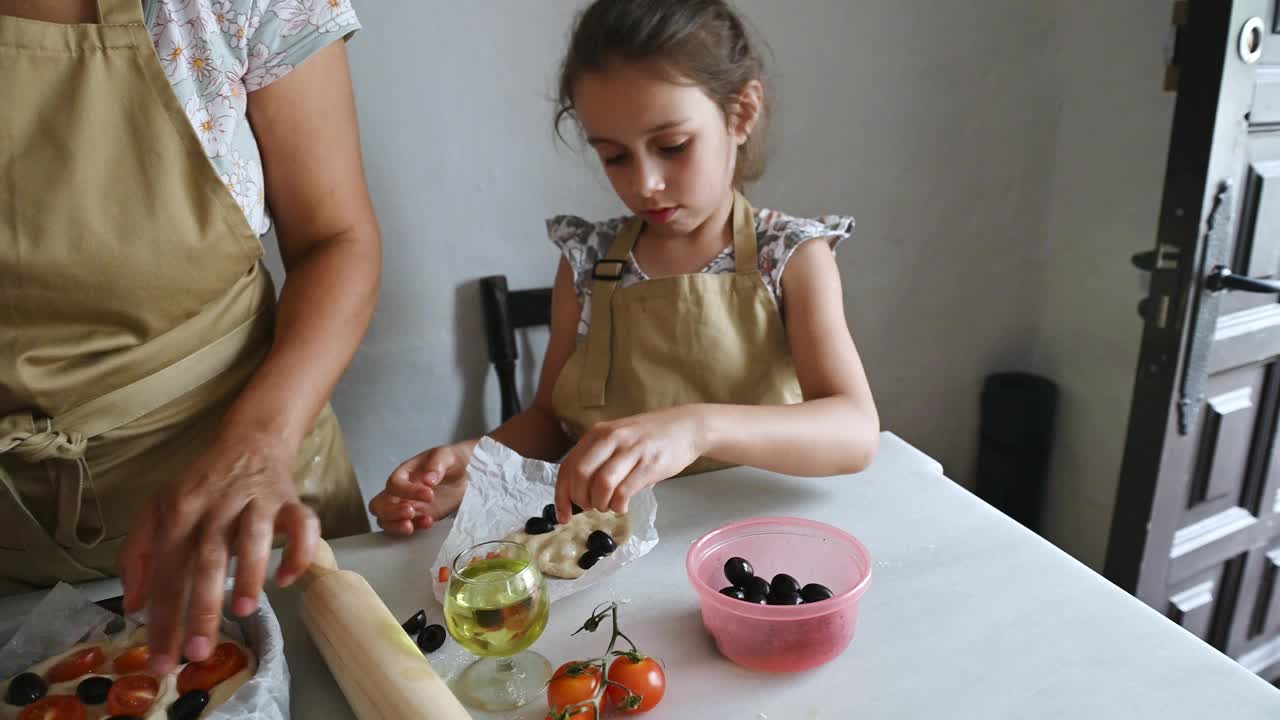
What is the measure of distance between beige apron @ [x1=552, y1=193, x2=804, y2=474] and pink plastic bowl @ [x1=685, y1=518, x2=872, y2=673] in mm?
356

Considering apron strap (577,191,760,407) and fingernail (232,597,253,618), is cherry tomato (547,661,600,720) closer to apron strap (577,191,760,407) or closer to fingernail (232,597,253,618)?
fingernail (232,597,253,618)

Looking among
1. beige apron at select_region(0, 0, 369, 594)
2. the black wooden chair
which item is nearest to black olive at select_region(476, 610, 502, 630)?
beige apron at select_region(0, 0, 369, 594)

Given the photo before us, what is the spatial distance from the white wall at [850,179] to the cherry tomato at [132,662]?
945 millimetres

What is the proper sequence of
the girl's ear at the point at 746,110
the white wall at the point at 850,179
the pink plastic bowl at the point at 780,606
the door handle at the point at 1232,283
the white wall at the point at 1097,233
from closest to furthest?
the pink plastic bowl at the point at 780,606, the girl's ear at the point at 746,110, the door handle at the point at 1232,283, the white wall at the point at 850,179, the white wall at the point at 1097,233

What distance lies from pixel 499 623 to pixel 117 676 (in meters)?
0.37

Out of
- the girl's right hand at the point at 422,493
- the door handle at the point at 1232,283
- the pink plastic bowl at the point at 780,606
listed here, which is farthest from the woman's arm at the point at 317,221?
the door handle at the point at 1232,283

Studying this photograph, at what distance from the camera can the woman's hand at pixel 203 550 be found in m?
0.66

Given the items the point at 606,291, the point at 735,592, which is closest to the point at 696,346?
the point at 606,291

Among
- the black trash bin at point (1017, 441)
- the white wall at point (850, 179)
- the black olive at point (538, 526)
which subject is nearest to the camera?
the black olive at point (538, 526)

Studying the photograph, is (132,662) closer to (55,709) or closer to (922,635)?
(55,709)

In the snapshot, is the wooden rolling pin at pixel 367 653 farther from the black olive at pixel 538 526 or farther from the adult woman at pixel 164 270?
the black olive at pixel 538 526

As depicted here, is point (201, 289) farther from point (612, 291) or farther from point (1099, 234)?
point (1099, 234)

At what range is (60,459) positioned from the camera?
94 cm

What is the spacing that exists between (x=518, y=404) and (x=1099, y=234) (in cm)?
142
